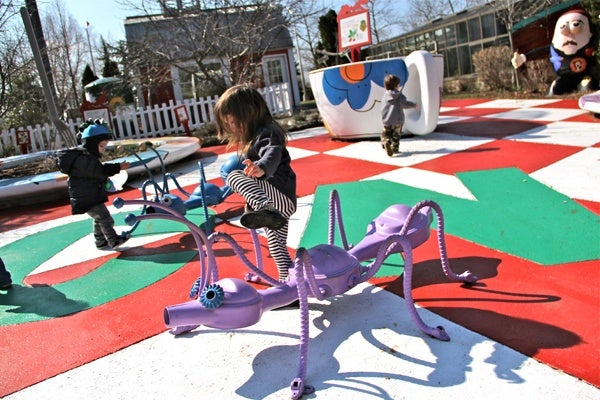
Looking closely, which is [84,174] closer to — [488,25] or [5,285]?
[5,285]

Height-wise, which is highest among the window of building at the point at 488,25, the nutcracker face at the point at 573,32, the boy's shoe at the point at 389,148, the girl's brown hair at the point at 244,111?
the window of building at the point at 488,25

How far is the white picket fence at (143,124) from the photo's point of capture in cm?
1211

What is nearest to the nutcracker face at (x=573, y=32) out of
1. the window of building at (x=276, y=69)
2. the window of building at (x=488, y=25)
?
the window of building at (x=488, y=25)

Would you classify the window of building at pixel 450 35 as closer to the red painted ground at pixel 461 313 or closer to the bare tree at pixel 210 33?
the bare tree at pixel 210 33

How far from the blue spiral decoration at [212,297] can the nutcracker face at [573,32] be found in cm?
1281

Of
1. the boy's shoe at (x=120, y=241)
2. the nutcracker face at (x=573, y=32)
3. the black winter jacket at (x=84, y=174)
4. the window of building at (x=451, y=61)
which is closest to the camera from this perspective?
the black winter jacket at (x=84, y=174)

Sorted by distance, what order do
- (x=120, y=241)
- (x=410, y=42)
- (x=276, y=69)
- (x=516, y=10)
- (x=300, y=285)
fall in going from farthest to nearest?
(x=276, y=69)
(x=410, y=42)
(x=516, y=10)
(x=120, y=241)
(x=300, y=285)

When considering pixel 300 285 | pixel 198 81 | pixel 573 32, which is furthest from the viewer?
pixel 198 81

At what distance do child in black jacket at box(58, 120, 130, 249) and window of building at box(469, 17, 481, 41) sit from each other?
678 inches

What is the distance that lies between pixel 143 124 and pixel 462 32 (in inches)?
507

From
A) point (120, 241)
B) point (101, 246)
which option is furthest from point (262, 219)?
point (101, 246)

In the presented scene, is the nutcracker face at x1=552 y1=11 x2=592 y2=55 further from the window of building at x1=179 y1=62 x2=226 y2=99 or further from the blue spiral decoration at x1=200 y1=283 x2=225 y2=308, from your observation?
the blue spiral decoration at x1=200 y1=283 x2=225 y2=308

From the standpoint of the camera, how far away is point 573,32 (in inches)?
476

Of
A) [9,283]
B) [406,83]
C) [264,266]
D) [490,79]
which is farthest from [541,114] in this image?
[9,283]
